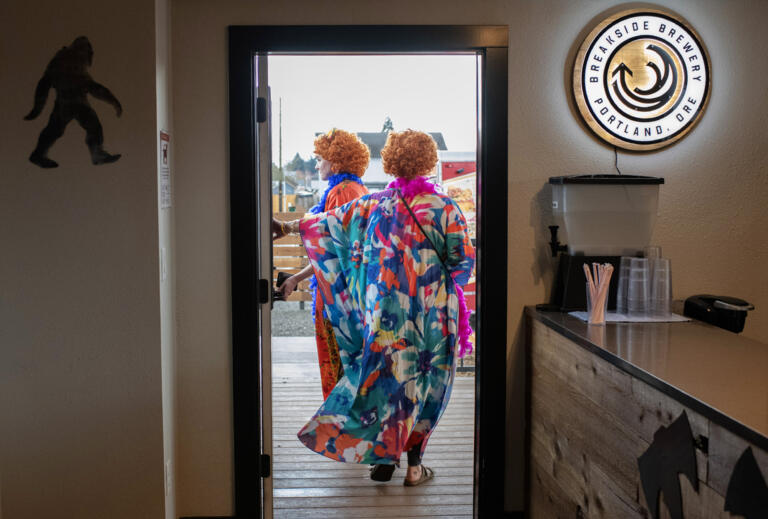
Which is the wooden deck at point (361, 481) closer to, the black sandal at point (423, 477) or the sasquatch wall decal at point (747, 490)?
the black sandal at point (423, 477)

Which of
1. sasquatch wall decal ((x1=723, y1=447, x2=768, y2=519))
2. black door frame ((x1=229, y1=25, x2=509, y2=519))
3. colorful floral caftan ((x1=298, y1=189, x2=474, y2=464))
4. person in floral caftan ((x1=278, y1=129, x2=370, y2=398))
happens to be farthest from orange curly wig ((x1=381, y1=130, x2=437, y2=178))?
sasquatch wall decal ((x1=723, y1=447, x2=768, y2=519))

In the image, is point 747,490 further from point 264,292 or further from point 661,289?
point 264,292

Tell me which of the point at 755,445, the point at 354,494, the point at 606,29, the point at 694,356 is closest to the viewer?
the point at 755,445

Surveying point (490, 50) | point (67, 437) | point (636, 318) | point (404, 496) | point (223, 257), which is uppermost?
point (490, 50)

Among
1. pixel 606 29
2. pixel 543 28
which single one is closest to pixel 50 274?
pixel 543 28

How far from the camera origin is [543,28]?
2.80 m

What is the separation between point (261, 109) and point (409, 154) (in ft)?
3.15

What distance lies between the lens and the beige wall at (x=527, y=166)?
2795 mm

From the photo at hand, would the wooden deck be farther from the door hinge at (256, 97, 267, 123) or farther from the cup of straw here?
the door hinge at (256, 97, 267, 123)

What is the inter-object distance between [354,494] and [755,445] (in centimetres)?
236

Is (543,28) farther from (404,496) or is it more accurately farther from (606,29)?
(404,496)

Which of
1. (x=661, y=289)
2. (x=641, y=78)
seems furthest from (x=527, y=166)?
(x=661, y=289)

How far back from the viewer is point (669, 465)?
165 centimetres

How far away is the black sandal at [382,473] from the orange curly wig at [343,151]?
5.39 feet
